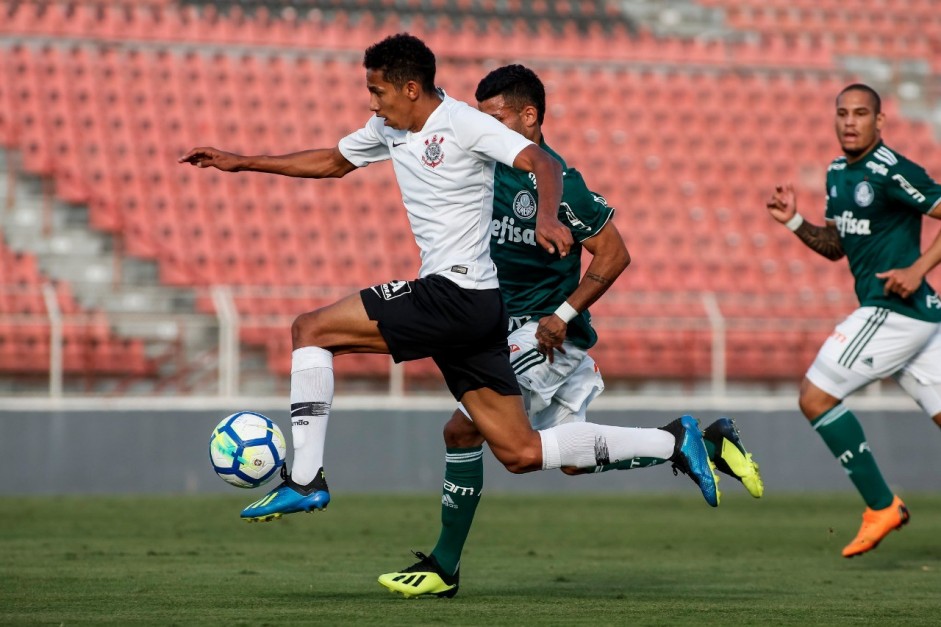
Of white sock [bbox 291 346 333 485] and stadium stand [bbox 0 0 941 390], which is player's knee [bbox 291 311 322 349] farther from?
stadium stand [bbox 0 0 941 390]

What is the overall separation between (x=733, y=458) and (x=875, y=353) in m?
1.70

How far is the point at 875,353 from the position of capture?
23.7 feet

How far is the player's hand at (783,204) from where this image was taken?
24.0ft

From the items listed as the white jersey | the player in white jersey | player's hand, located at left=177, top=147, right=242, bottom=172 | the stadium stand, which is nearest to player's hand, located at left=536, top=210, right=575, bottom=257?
the player in white jersey

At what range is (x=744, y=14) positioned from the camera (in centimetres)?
1866

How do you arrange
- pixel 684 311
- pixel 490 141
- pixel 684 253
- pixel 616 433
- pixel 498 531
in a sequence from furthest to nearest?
1. pixel 684 253
2. pixel 684 311
3. pixel 498 531
4. pixel 616 433
5. pixel 490 141

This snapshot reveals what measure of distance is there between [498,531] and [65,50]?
9.17m

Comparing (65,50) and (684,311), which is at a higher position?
(65,50)

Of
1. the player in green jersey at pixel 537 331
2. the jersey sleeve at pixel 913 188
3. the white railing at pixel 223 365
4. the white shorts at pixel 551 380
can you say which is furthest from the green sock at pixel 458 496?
the white railing at pixel 223 365

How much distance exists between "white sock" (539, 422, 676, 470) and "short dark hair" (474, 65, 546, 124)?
1.48 meters

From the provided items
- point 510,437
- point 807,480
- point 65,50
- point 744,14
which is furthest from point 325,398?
point 744,14

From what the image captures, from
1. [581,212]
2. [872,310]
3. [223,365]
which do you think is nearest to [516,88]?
[581,212]

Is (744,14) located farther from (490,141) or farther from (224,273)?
(490,141)

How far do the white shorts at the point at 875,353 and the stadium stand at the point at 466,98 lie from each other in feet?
17.1
